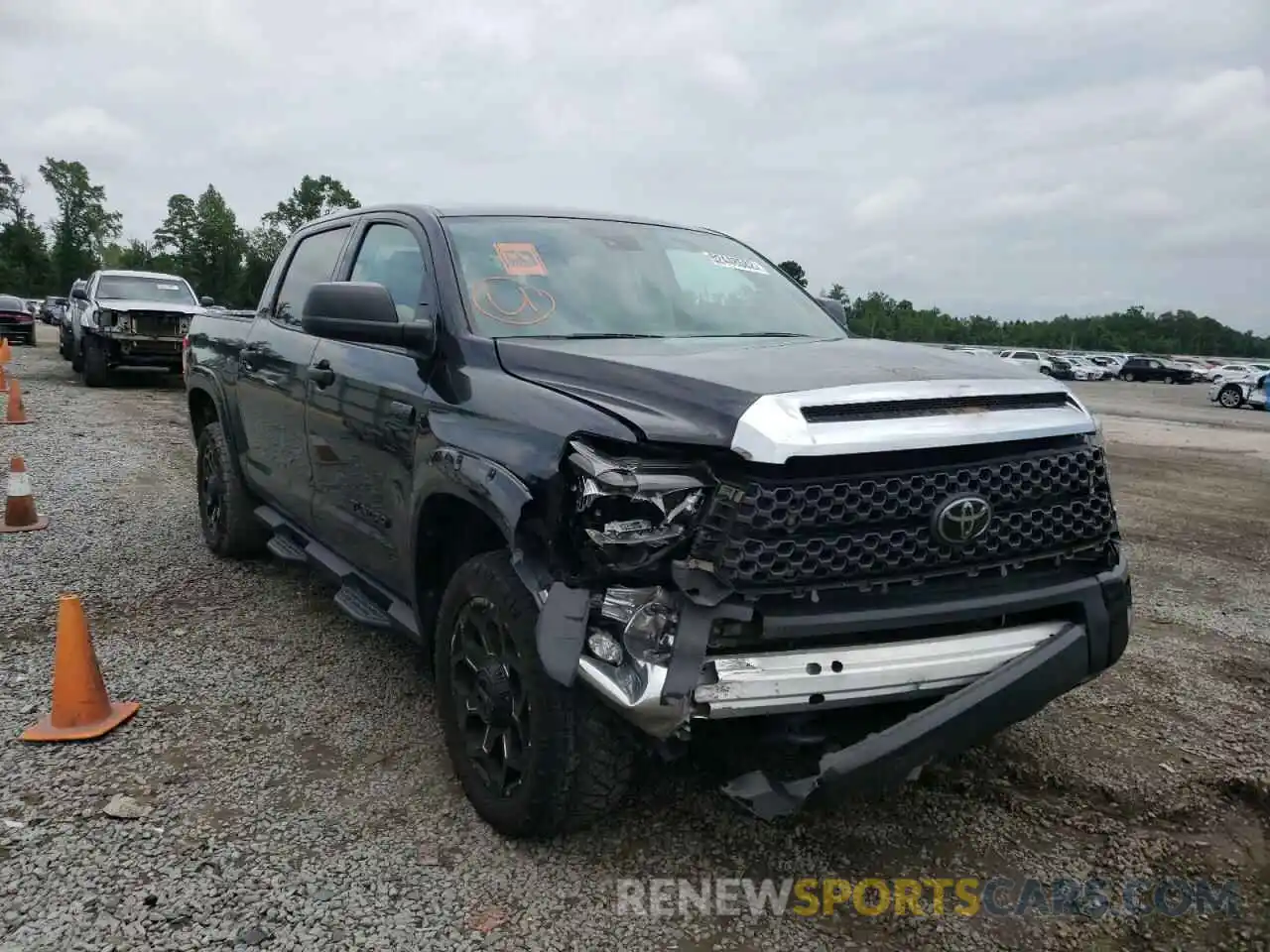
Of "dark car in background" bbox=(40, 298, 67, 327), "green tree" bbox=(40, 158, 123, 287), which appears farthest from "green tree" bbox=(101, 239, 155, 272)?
"dark car in background" bbox=(40, 298, 67, 327)

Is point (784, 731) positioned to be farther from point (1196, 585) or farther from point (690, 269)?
point (1196, 585)

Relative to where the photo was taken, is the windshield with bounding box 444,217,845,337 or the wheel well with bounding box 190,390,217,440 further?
the wheel well with bounding box 190,390,217,440

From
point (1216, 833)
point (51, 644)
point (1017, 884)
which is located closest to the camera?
point (1017, 884)

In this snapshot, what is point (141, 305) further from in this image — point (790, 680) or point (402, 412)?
point (790, 680)

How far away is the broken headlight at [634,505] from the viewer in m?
2.38

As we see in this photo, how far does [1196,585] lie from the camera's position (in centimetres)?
584

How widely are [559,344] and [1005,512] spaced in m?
1.44

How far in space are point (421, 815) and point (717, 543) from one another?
4.57ft

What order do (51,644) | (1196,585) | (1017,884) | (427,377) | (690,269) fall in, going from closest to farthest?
1. (1017,884)
2. (427,377)
3. (690,269)
4. (51,644)
5. (1196,585)

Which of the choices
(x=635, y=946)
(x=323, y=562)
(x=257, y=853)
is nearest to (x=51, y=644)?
(x=323, y=562)

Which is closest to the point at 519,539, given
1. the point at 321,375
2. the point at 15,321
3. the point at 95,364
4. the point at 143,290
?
the point at 321,375

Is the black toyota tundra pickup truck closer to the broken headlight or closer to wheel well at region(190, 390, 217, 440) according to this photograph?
the broken headlight

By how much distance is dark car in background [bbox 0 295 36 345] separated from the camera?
28.5m

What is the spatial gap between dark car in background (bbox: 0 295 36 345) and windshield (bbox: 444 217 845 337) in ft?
99.7
